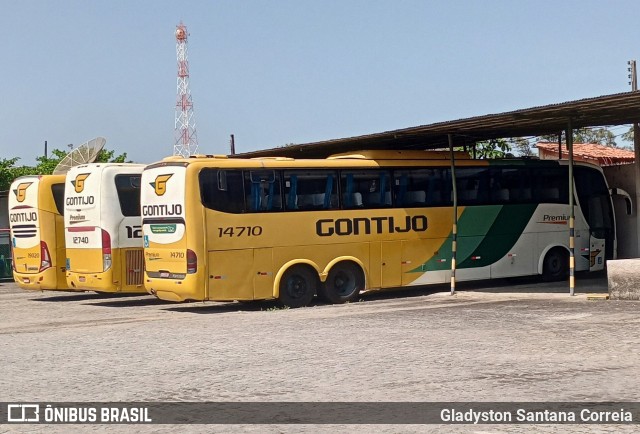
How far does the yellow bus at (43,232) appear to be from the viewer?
2328 cm

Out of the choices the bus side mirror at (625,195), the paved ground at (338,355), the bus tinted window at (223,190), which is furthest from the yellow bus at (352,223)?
the paved ground at (338,355)

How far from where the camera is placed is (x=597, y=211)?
24.4m

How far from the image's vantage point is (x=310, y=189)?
20.0m

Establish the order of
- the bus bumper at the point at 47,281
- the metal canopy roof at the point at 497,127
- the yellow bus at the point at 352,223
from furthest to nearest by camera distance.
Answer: the bus bumper at the point at 47,281 < the yellow bus at the point at 352,223 < the metal canopy roof at the point at 497,127

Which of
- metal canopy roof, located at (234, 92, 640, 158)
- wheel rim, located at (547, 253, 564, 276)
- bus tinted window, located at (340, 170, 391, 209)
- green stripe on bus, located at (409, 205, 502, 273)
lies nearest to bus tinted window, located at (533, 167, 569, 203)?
metal canopy roof, located at (234, 92, 640, 158)

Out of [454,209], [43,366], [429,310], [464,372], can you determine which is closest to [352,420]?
[464,372]

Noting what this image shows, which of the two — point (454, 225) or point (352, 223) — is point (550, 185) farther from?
point (352, 223)

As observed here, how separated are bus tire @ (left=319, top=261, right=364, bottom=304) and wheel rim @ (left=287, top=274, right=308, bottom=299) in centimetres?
50

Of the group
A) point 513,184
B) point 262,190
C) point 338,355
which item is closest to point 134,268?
point 262,190

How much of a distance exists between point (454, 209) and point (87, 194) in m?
8.00

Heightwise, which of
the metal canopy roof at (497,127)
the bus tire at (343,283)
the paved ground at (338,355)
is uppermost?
the metal canopy roof at (497,127)

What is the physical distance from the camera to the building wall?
25.1 metres

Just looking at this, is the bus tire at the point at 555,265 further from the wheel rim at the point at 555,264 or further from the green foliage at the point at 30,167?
the green foliage at the point at 30,167

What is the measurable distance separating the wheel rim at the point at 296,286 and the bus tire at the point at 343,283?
50cm
